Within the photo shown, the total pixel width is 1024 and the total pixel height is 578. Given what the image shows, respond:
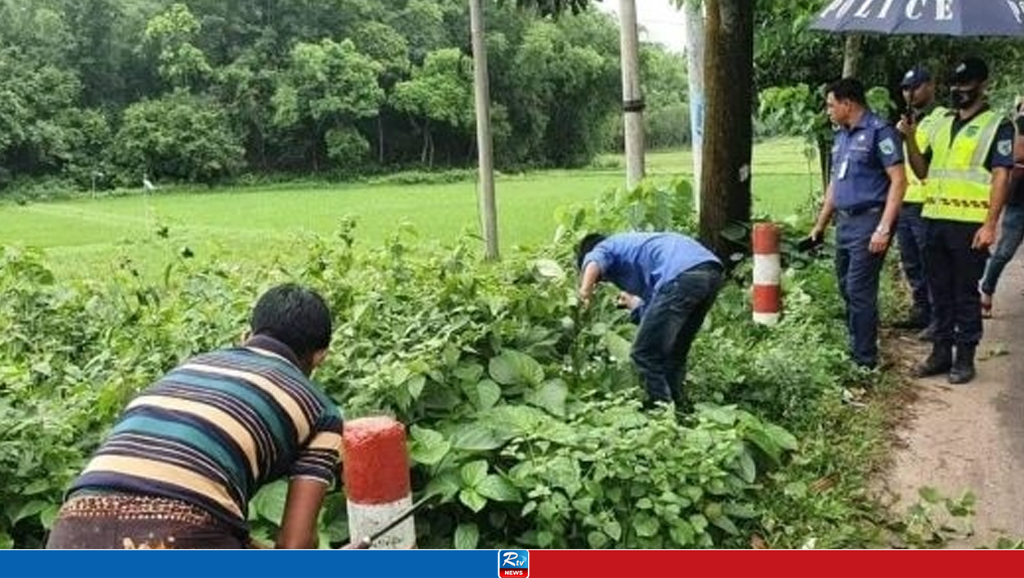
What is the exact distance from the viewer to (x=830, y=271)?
25.1 ft

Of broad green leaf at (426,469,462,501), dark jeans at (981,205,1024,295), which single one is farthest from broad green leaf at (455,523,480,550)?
dark jeans at (981,205,1024,295)

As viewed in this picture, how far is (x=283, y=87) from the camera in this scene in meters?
57.8

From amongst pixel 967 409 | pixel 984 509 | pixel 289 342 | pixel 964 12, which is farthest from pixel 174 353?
pixel 964 12

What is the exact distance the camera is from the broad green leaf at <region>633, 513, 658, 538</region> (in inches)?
144

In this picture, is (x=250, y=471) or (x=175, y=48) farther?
(x=175, y=48)

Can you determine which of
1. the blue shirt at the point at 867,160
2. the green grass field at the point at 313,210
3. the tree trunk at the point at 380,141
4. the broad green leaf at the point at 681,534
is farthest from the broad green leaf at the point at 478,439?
the tree trunk at the point at 380,141

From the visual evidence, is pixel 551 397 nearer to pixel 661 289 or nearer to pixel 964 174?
pixel 661 289

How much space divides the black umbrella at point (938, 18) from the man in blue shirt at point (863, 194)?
0.49 m

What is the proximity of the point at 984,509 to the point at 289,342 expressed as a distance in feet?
9.29

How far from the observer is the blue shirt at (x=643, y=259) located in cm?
497

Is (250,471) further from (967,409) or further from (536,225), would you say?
(536,225)

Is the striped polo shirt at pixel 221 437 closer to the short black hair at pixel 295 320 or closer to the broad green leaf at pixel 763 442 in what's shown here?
the short black hair at pixel 295 320

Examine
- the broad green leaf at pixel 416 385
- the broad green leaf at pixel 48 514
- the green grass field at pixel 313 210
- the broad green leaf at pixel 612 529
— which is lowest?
the green grass field at pixel 313 210

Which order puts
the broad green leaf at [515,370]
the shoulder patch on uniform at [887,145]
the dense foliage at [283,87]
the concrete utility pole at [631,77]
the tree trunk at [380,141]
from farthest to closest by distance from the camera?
the tree trunk at [380,141], the dense foliage at [283,87], the concrete utility pole at [631,77], the shoulder patch on uniform at [887,145], the broad green leaf at [515,370]
